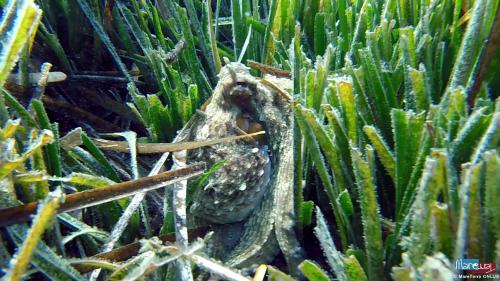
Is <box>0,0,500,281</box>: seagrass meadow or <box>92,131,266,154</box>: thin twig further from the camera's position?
<box>92,131,266,154</box>: thin twig

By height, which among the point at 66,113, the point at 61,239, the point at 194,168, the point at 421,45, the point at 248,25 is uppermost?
the point at 248,25

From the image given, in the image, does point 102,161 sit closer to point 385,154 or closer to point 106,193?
point 106,193

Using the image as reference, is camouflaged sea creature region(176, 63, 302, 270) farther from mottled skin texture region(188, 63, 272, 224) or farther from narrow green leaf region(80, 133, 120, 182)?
narrow green leaf region(80, 133, 120, 182)

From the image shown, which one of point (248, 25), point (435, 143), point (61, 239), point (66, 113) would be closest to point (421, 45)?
point (435, 143)

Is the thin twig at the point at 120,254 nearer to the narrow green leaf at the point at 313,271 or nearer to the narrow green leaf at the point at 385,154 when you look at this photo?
the narrow green leaf at the point at 313,271

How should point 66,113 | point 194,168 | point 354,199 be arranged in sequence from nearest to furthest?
1. point 354,199
2. point 194,168
3. point 66,113

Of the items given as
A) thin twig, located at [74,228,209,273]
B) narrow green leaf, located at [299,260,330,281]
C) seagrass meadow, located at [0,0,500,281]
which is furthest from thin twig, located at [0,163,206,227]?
narrow green leaf, located at [299,260,330,281]

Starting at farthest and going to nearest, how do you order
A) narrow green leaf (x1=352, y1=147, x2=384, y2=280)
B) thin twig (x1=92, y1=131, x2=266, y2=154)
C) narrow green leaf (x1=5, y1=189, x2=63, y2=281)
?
1. thin twig (x1=92, y1=131, x2=266, y2=154)
2. narrow green leaf (x1=352, y1=147, x2=384, y2=280)
3. narrow green leaf (x1=5, y1=189, x2=63, y2=281)

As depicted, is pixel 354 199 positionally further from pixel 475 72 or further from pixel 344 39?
pixel 344 39
